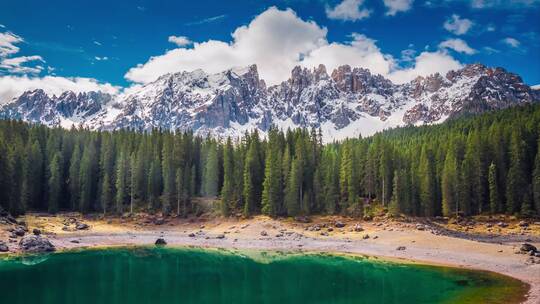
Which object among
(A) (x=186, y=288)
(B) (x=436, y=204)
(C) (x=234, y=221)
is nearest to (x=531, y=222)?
(B) (x=436, y=204)

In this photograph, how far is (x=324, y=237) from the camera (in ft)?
232

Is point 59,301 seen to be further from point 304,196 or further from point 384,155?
point 384,155

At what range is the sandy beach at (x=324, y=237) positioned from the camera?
172ft

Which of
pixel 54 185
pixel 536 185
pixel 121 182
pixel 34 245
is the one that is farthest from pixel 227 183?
pixel 536 185

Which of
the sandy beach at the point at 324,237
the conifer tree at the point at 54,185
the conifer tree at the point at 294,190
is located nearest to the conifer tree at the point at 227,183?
the sandy beach at the point at 324,237

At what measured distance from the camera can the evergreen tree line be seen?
83.8 m

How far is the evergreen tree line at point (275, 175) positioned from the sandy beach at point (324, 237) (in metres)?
6.16

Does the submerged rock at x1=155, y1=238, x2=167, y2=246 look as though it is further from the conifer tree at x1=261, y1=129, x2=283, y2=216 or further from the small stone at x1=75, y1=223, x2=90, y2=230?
the conifer tree at x1=261, y1=129, x2=283, y2=216

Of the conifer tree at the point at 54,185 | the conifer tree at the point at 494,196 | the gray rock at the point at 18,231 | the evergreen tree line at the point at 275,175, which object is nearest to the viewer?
the gray rock at the point at 18,231

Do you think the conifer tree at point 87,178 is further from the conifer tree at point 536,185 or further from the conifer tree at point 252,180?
the conifer tree at point 536,185

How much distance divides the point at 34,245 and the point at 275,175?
45638 mm

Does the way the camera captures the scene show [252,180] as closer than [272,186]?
No

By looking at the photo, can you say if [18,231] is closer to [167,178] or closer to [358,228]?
[167,178]

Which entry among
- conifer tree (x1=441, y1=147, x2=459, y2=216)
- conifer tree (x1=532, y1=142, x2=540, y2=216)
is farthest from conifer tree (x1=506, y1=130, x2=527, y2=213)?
conifer tree (x1=441, y1=147, x2=459, y2=216)
